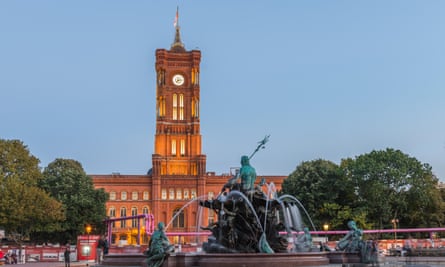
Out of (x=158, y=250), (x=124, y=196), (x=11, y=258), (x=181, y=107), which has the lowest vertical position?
(x=11, y=258)

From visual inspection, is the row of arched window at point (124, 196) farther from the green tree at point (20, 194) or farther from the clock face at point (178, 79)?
the green tree at point (20, 194)

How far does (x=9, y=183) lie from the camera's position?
37.6m

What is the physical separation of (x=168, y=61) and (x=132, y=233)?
35104 mm

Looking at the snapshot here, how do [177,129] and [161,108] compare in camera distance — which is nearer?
[177,129]

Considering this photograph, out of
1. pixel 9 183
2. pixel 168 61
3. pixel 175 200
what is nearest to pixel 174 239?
pixel 175 200

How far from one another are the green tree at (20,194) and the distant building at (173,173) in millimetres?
37798

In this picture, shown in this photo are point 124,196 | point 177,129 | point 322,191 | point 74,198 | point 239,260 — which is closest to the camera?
point 239,260

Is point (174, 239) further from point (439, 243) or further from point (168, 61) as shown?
point (439, 243)

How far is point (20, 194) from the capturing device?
38031 millimetres

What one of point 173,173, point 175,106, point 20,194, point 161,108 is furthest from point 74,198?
point 175,106

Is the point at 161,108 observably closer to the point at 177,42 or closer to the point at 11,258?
the point at 177,42

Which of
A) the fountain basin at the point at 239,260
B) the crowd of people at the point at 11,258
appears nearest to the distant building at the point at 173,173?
the crowd of people at the point at 11,258

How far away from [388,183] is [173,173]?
52437 millimetres

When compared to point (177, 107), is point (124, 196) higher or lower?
lower
